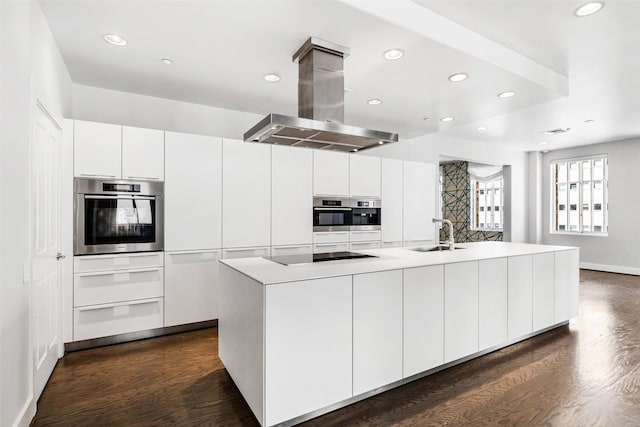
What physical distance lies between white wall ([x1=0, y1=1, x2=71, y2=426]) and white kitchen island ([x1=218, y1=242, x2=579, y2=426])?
1.11 metres

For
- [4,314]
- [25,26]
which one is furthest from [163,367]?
[25,26]

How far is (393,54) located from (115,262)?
303cm

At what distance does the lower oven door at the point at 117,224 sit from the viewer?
2940 millimetres

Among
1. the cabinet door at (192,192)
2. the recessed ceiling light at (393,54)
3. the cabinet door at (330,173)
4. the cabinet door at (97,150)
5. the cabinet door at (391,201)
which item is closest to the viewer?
the recessed ceiling light at (393,54)

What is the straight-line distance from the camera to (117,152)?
3064 millimetres

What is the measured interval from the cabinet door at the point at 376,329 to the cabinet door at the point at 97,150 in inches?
97.5

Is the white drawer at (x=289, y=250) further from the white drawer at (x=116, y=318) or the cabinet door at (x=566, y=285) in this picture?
the cabinet door at (x=566, y=285)

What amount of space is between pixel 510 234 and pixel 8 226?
8.37 m

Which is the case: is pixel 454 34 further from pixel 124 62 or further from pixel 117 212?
pixel 117 212

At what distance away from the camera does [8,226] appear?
5.33 ft

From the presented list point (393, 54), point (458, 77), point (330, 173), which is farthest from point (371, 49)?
point (330, 173)

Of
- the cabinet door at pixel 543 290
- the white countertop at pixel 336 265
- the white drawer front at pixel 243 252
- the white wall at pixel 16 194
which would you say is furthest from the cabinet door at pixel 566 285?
the white wall at pixel 16 194

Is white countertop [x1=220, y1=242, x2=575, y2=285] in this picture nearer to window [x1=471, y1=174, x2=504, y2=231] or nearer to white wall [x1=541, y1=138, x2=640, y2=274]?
white wall [x1=541, y1=138, x2=640, y2=274]

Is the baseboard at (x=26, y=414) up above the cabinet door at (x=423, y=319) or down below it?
below
